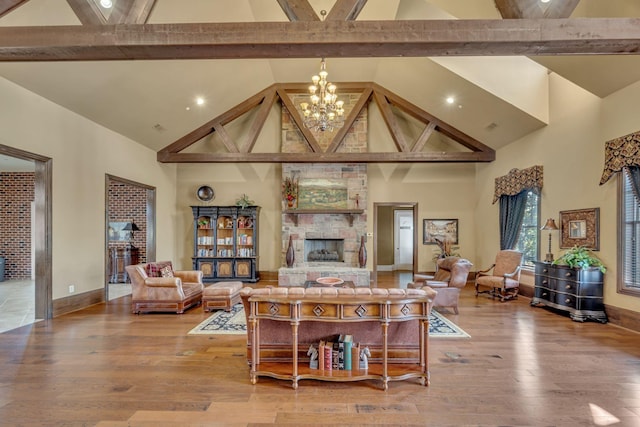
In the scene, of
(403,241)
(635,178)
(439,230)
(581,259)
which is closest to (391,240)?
(403,241)

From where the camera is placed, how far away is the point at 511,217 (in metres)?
7.49

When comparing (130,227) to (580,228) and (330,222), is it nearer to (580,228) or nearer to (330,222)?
(330,222)

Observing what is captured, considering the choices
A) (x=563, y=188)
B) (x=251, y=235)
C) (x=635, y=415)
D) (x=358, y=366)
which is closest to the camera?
(x=635, y=415)

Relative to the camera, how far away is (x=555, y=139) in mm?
6312

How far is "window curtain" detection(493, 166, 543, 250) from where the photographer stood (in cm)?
681

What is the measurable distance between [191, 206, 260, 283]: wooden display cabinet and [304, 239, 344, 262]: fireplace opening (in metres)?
1.40

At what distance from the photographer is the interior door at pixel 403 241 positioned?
1188 centimetres

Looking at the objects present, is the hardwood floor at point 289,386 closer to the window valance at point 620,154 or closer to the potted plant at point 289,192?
the window valance at point 620,154

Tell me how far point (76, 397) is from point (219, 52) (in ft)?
11.0

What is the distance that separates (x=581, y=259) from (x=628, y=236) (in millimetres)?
667

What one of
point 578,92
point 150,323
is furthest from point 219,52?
point 578,92

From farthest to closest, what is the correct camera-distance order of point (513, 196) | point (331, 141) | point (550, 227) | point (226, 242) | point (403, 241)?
1. point (403, 241)
2. point (226, 242)
3. point (331, 141)
4. point (513, 196)
5. point (550, 227)

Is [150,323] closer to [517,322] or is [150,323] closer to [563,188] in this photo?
[517,322]

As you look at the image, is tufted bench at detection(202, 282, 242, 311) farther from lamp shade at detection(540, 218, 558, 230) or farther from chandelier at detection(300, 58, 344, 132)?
lamp shade at detection(540, 218, 558, 230)
